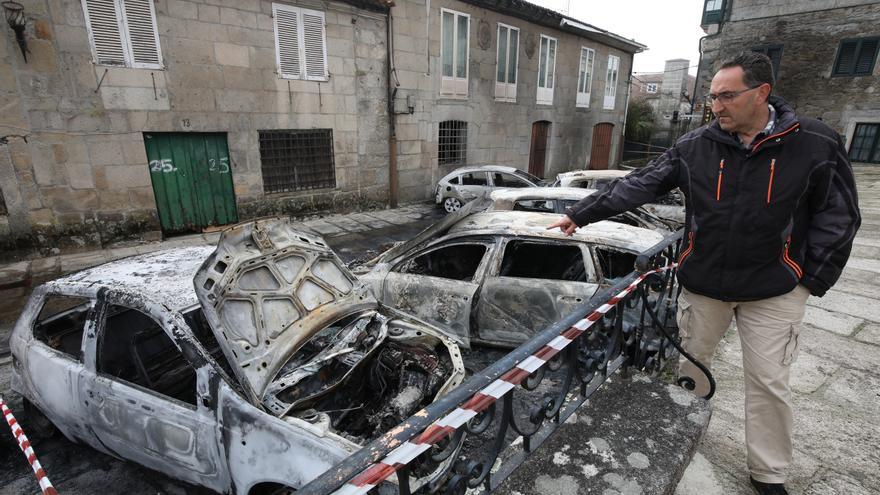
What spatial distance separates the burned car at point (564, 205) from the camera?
6855 millimetres

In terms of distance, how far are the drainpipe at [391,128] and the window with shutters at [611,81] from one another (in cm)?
1319

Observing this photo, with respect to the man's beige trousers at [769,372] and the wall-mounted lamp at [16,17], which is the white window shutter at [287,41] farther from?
the man's beige trousers at [769,372]

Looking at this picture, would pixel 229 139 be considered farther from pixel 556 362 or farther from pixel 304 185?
pixel 556 362

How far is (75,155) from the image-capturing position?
8297 millimetres

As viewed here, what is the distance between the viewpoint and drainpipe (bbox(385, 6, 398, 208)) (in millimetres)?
12195

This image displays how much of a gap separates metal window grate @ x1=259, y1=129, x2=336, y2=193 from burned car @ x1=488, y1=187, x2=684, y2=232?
5542 millimetres

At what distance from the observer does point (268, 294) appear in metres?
3.17

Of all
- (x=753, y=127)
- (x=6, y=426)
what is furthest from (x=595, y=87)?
(x=6, y=426)

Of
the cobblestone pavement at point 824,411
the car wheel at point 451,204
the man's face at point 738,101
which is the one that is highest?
the man's face at point 738,101

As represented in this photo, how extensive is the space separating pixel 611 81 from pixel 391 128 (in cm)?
1415

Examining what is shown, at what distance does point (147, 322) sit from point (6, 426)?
4.48 ft

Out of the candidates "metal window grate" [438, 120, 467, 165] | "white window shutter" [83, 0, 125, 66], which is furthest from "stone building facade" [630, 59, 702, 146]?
"white window shutter" [83, 0, 125, 66]

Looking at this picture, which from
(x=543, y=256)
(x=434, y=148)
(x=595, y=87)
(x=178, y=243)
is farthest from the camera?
(x=595, y=87)

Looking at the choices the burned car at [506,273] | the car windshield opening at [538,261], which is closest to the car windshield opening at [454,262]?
the burned car at [506,273]
